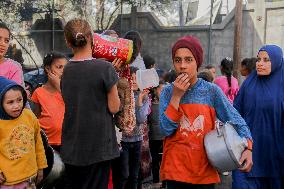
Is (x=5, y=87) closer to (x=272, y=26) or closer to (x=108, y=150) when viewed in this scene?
(x=108, y=150)

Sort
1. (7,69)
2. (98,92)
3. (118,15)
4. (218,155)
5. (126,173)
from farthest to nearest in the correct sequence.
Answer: (118,15) < (126,173) < (7,69) < (98,92) < (218,155)

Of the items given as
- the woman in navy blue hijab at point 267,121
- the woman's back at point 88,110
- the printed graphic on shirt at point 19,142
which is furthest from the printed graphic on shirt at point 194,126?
the woman in navy blue hijab at point 267,121

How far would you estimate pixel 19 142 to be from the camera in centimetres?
328

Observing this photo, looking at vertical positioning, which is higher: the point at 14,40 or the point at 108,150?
the point at 14,40

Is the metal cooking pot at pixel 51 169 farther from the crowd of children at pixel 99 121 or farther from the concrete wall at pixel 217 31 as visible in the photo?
the concrete wall at pixel 217 31

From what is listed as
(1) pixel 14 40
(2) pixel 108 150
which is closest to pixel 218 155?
(2) pixel 108 150

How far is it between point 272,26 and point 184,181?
14916 mm

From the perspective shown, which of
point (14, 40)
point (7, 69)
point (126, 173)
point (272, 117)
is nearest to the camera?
point (7, 69)

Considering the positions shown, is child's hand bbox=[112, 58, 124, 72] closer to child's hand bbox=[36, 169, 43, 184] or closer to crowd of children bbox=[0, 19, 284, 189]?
crowd of children bbox=[0, 19, 284, 189]

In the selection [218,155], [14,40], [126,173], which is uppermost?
[14,40]

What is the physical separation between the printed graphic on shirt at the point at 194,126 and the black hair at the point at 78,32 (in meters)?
0.90

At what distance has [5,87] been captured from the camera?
3291 millimetres

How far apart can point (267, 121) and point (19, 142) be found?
2271 mm

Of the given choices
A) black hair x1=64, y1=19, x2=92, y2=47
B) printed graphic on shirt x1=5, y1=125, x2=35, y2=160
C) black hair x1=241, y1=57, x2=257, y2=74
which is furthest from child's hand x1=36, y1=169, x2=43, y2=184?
black hair x1=241, y1=57, x2=257, y2=74
